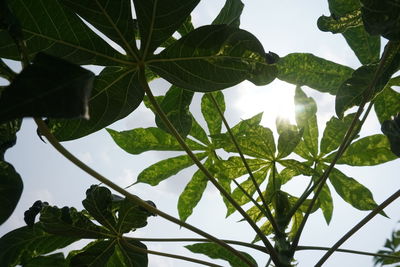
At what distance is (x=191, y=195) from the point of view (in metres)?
1.90

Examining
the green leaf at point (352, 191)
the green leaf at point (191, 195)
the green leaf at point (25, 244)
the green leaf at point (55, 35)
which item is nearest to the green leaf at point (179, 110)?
the green leaf at point (55, 35)

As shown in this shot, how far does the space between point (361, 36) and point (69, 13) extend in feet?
4.13

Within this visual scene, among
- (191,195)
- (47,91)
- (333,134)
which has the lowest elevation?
(47,91)

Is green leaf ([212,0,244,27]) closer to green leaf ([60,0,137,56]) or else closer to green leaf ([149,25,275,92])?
green leaf ([149,25,275,92])

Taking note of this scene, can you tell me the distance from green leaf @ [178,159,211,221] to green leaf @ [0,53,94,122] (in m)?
1.44

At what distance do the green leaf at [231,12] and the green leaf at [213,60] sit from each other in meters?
0.33

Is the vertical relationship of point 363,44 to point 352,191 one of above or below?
above

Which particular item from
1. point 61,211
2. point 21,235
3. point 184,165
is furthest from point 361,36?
point 21,235

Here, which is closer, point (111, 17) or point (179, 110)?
point (111, 17)

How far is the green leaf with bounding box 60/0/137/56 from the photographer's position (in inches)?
36.7

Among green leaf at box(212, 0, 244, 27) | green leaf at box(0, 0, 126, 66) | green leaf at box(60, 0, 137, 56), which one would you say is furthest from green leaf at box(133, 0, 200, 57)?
green leaf at box(212, 0, 244, 27)

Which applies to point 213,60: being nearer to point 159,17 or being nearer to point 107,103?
point 159,17

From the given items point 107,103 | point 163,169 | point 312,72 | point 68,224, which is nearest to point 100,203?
point 68,224

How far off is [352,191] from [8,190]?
1590 millimetres
